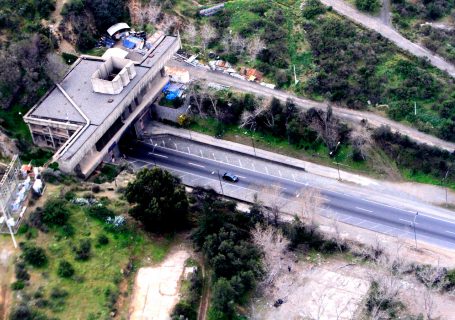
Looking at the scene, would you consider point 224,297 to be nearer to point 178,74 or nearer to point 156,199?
point 156,199

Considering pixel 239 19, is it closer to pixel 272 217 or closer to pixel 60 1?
pixel 60 1

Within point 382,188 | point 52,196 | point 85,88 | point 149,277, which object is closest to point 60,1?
point 85,88

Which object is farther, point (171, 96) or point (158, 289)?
point (171, 96)

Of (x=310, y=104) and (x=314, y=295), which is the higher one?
(x=310, y=104)

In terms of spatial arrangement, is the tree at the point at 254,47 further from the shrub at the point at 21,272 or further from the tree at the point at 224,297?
the shrub at the point at 21,272

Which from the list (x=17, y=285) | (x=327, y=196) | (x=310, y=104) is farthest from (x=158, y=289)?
(x=310, y=104)

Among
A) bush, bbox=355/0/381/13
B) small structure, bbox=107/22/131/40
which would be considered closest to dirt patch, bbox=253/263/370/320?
bush, bbox=355/0/381/13
